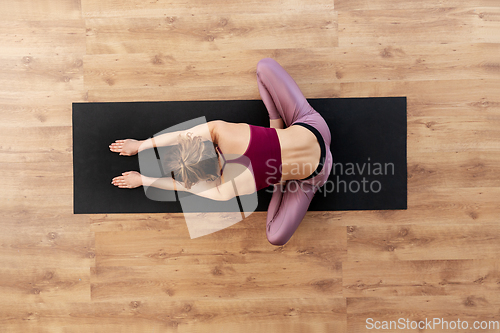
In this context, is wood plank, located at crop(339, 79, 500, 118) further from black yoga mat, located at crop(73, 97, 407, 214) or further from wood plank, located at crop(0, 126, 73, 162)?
wood plank, located at crop(0, 126, 73, 162)

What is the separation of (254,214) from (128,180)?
0.78 meters

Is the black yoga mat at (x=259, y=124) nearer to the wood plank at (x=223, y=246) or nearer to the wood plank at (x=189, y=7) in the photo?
the wood plank at (x=223, y=246)

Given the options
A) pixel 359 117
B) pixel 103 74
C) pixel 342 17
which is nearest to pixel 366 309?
pixel 359 117

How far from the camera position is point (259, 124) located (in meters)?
1.62

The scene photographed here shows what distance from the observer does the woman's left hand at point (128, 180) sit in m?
1.59

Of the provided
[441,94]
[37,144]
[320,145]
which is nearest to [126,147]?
[37,144]

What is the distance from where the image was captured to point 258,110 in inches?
63.9

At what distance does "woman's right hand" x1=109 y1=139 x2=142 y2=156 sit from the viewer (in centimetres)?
158

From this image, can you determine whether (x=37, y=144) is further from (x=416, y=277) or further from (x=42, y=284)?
(x=416, y=277)

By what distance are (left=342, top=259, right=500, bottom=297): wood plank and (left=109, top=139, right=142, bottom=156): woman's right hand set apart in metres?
1.44

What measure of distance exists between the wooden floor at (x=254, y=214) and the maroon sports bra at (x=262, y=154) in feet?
1.43

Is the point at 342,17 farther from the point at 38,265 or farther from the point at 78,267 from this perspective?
the point at 38,265

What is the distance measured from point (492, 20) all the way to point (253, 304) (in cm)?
225

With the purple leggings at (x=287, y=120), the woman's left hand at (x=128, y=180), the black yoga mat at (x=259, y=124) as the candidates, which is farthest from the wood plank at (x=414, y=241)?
the woman's left hand at (x=128, y=180)
